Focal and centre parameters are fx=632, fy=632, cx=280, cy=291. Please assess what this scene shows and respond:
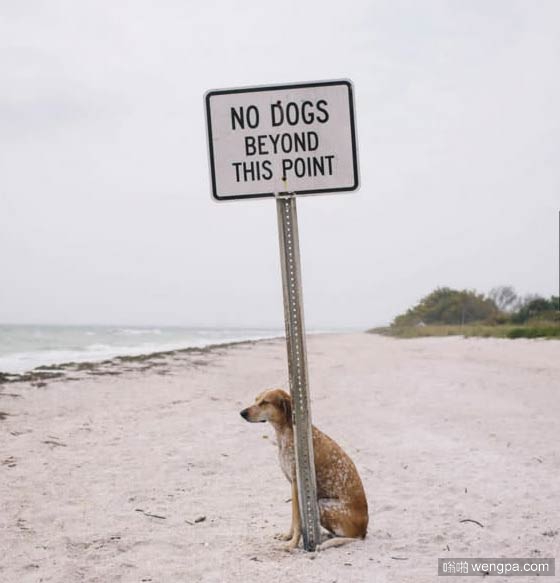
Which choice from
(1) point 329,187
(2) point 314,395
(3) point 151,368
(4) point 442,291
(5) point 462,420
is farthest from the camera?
(4) point 442,291

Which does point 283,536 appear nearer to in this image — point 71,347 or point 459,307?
point 71,347

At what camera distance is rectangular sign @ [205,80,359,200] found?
3.70 metres

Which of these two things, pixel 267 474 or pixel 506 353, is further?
pixel 506 353

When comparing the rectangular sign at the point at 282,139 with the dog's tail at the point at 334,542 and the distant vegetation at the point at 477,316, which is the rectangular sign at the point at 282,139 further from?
the distant vegetation at the point at 477,316

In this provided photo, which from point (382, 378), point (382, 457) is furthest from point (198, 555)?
point (382, 378)

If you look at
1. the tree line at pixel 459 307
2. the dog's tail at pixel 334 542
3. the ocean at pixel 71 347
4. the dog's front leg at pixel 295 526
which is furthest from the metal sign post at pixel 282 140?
the tree line at pixel 459 307

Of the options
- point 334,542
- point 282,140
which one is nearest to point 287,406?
point 334,542

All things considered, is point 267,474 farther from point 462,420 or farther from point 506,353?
point 506,353

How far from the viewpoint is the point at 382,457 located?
23.2 feet

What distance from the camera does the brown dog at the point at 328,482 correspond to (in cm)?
406

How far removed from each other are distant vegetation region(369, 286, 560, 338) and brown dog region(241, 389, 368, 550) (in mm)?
22424

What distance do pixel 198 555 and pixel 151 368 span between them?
15.4m

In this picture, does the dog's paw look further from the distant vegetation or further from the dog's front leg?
the distant vegetation

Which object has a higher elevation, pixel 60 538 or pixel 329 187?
pixel 329 187
